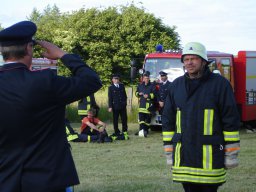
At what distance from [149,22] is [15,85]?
45.5 meters

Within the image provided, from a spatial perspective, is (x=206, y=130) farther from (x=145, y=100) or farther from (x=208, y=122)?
(x=145, y=100)

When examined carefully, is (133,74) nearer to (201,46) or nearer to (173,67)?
(173,67)

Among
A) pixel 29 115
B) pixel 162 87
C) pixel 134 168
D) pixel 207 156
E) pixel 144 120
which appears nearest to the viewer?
pixel 29 115

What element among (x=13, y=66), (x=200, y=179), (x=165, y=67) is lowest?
(x=200, y=179)

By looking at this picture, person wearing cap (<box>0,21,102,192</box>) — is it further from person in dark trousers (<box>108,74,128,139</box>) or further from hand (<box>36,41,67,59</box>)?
person in dark trousers (<box>108,74,128,139</box>)

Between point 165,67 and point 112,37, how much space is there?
2895 cm

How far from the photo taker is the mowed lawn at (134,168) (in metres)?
8.88

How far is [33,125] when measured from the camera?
3.53 metres

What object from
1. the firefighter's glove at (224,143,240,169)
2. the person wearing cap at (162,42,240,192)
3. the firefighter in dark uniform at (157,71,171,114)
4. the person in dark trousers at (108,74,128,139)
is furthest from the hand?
the firefighter in dark uniform at (157,71,171,114)

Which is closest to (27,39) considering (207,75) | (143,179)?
(207,75)

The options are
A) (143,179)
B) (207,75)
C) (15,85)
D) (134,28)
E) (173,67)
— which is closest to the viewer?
(15,85)

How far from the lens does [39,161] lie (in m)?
3.53

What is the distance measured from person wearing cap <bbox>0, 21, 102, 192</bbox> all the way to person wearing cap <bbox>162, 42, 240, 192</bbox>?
1.93 metres

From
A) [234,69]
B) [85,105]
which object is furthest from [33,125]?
[234,69]
